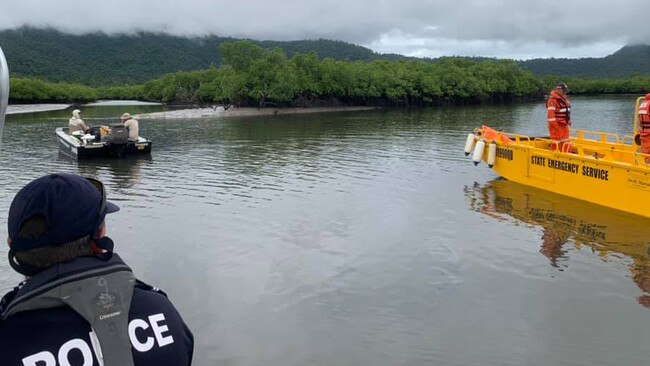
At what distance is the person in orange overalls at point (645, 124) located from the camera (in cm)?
1248

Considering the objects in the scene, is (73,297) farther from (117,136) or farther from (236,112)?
(236,112)

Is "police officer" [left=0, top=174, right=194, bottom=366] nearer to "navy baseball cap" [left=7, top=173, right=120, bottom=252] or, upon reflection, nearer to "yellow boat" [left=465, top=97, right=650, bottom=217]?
"navy baseball cap" [left=7, top=173, right=120, bottom=252]

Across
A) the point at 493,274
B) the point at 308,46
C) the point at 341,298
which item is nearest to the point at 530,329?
the point at 493,274

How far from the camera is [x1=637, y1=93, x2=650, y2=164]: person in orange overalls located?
12.5 meters

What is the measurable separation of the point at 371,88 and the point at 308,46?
12012 centimetres

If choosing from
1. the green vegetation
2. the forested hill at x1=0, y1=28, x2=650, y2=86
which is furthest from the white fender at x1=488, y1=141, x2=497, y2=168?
the forested hill at x1=0, y1=28, x2=650, y2=86

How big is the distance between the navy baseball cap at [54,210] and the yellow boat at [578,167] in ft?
40.3

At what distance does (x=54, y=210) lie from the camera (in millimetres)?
2059

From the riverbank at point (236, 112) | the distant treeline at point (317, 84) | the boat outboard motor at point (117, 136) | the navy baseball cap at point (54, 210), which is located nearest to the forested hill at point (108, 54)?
the distant treeline at point (317, 84)

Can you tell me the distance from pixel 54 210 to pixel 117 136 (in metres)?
20.8

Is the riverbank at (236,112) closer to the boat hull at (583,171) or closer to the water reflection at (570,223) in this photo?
the boat hull at (583,171)

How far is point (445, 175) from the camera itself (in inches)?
712

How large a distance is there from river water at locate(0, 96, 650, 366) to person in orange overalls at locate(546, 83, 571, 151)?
1603 mm

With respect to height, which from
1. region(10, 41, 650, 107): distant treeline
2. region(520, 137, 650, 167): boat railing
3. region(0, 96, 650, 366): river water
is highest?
region(10, 41, 650, 107): distant treeline
